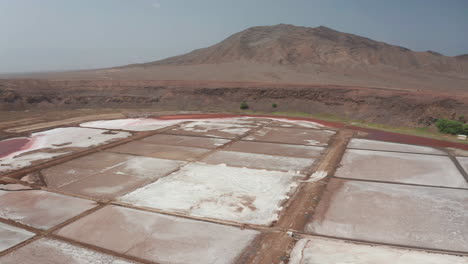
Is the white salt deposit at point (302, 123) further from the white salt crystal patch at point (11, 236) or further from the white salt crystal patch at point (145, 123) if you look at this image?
the white salt crystal patch at point (11, 236)

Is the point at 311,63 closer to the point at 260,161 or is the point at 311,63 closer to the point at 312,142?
the point at 312,142

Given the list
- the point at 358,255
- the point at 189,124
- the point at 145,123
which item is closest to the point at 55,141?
the point at 145,123

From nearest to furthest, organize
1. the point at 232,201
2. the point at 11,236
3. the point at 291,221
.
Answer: the point at 11,236 → the point at 291,221 → the point at 232,201

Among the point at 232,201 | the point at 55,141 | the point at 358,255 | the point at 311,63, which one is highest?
the point at 311,63

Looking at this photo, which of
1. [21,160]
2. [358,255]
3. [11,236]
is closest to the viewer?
[358,255]

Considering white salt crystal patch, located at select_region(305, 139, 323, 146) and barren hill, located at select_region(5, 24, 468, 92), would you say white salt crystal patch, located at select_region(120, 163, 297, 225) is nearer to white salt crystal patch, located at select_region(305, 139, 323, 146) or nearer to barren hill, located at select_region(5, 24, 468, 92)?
white salt crystal patch, located at select_region(305, 139, 323, 146)

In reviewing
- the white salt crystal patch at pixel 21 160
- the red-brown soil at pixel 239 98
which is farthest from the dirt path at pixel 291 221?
the red-brown soil at pixel 239 98

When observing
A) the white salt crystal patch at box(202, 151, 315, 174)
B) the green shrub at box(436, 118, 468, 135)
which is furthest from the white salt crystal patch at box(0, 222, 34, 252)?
the green shrub at box(436, 118, 468, 135)
